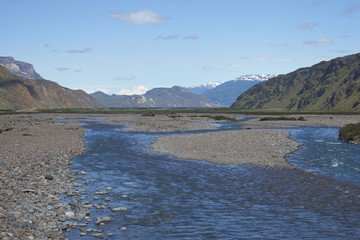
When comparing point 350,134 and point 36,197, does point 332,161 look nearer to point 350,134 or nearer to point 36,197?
point 350,134

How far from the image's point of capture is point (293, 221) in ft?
49.8

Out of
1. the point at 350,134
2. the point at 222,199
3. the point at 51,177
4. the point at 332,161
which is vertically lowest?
the point at 222,199

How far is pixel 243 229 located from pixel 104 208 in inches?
271

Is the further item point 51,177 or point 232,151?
point 232,151

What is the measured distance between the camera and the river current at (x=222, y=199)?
1417 centimetres

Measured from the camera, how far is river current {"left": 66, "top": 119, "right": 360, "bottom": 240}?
1417 cm

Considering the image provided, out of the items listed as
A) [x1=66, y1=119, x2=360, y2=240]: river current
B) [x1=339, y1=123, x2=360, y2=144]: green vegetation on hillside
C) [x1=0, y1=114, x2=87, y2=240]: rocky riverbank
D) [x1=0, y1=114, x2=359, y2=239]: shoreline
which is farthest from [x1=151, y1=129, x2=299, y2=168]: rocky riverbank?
[x1=0, y1=114, x2=87, y2=240]: rocky riverbank

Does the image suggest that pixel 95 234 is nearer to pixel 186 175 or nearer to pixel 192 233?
pixel 192 233

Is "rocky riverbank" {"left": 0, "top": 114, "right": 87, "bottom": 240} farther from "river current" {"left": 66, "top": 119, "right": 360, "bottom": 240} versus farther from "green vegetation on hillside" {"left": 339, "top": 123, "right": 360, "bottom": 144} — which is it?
"green vegetation on hillside" {"left": 339, "top": 123, "right": 360, "bottom": 144}

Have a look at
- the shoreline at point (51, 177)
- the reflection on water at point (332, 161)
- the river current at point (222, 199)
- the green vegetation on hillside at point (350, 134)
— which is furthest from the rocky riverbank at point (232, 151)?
A: the green vegetation on hillside at point (350, 134)

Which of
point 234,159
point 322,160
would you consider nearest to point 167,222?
point 234,159

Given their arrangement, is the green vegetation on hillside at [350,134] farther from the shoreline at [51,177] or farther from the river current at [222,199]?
the river current at [222,199]

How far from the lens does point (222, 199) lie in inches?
733

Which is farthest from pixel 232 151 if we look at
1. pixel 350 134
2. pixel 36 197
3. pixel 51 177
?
pixel 350 134
